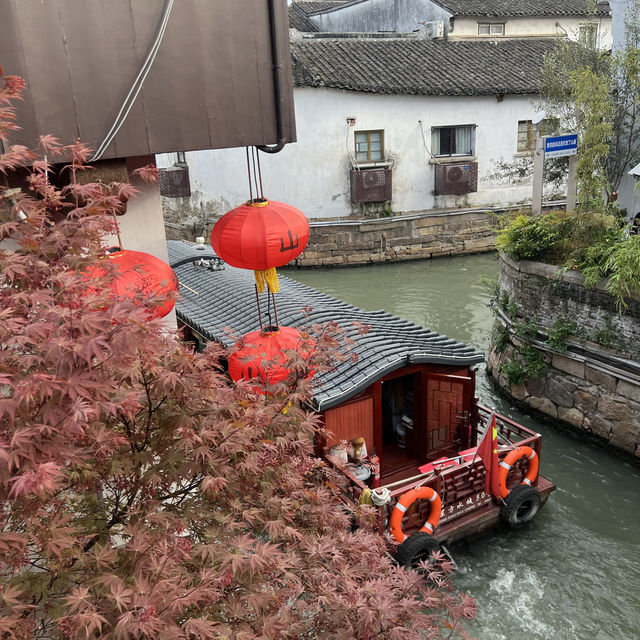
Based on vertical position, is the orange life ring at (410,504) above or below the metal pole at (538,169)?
below

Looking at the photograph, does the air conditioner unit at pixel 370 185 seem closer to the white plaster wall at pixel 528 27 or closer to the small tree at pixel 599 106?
the small tree at pixel 599 106

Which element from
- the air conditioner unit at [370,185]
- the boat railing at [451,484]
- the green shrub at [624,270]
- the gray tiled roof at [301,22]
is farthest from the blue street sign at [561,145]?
the gray tiled roof at [301,22]

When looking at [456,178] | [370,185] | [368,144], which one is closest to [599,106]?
[370,185]

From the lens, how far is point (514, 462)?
24.9 feet

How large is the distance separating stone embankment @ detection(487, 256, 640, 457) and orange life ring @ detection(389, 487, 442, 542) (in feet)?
12.1

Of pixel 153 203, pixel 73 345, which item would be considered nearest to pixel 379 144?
pixel 153 203

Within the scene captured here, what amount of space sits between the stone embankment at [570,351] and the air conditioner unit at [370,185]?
886cm

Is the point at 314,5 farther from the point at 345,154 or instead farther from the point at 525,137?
the point at 525,137

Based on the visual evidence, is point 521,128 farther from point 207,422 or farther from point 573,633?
point 207,422

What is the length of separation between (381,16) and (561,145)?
19299mm

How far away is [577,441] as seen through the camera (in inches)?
386

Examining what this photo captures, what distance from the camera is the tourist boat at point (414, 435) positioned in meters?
6.88

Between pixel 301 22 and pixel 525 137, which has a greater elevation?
pixel 301 22

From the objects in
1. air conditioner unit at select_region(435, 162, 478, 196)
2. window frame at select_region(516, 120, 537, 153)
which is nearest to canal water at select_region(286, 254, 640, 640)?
air conditioner unit at select_region(435, 162, 478, 196)
